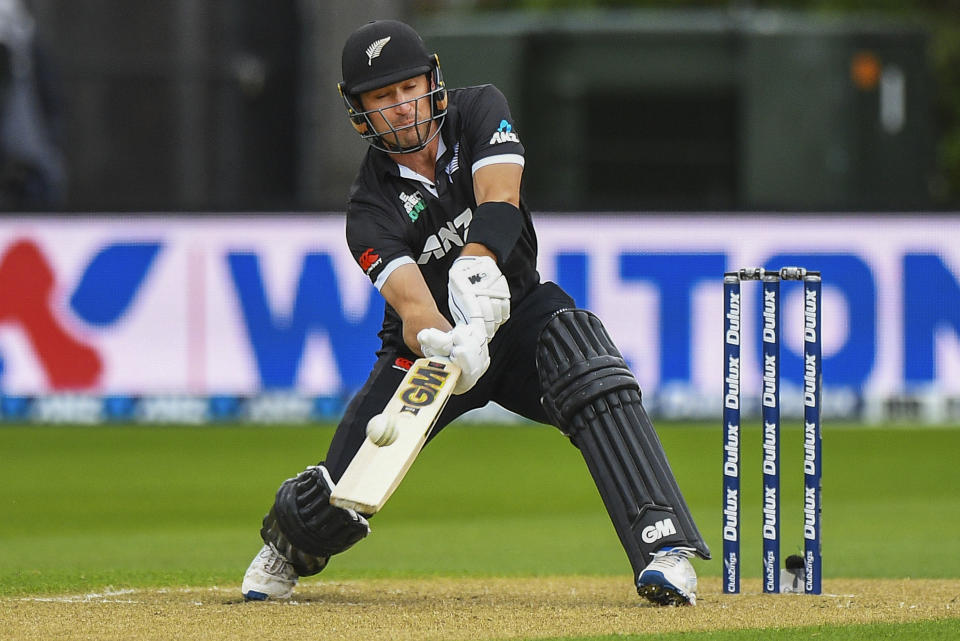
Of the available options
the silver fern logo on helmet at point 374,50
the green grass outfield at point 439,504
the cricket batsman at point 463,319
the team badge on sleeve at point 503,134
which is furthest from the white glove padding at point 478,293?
the green grass outfield at point 439,504

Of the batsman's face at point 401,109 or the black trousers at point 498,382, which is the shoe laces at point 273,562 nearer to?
the black trousers at point 498,382

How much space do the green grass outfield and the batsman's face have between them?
1715 millimetres

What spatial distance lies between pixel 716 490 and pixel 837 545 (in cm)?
189

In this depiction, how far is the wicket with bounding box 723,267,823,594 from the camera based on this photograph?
192 inches

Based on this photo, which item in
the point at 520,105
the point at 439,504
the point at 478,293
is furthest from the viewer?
the point at 520,105

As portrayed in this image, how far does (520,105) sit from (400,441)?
10345mm

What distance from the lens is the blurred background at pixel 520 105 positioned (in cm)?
1270

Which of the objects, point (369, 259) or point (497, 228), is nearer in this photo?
point (497, 228)

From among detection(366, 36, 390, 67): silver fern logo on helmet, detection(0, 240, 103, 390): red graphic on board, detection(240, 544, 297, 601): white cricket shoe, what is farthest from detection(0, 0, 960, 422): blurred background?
detection(366, 36, 390, 67): silver fern logo on helmet

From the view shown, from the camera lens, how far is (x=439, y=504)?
8742 millimetres

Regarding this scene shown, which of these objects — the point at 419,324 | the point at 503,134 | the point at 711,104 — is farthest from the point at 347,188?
the point at 419,324

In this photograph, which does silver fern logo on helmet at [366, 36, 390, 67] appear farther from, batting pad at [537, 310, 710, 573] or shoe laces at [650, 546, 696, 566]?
shoe laces at [650, 546, 696, 566]

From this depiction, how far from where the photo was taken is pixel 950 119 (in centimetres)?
2522

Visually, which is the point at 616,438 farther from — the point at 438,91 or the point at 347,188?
the point at 347,188
